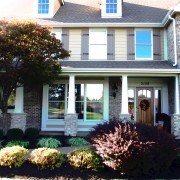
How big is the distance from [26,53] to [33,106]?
4.23 m

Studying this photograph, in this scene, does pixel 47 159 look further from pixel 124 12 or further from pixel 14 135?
pixel 124 12

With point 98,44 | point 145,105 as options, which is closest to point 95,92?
point 98,44

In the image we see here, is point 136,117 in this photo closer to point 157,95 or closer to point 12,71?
point 157,95

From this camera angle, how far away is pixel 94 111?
15.8 metres

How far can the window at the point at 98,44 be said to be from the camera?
15.9 m

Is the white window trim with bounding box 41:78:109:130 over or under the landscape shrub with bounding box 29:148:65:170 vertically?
over

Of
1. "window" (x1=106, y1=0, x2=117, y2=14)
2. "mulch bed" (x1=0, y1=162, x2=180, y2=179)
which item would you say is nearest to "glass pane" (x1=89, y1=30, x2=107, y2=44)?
"window" (x1=106, y1=0, x2=117, y2=14)

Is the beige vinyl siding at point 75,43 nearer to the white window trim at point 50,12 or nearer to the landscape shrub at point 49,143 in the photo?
the white window trim at point 50,12

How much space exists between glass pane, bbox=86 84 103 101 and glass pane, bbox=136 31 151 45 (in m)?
3.48

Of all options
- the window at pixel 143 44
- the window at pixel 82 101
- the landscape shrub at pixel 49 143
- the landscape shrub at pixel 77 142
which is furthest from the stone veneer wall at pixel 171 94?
the landscape shrub at pixel 49 143

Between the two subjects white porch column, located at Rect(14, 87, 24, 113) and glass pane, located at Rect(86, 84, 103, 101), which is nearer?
white porch column, located at Rect(14, 87, 24, 113)

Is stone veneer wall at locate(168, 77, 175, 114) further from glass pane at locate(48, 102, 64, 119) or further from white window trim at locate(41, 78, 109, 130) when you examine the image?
glass pane at locate(48, 102, 64, 119)

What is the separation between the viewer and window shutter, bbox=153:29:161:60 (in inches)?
622

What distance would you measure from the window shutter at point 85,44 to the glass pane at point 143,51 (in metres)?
2.92
